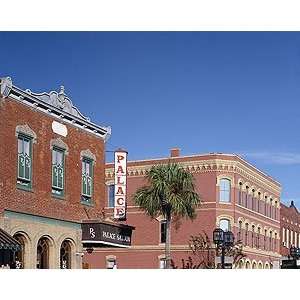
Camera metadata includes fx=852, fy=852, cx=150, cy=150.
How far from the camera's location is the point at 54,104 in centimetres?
1113

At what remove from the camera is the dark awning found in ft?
35.0

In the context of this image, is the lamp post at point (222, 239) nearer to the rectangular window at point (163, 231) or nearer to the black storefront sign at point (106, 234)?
the rectangular window at point (163, 231)

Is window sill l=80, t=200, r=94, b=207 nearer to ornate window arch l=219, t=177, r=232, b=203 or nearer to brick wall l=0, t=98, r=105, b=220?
brick wall l=0, t=98, r=105, b=220

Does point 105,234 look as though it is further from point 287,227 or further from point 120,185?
point 287,227

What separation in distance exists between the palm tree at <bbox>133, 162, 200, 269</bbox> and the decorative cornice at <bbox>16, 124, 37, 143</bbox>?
1.76m

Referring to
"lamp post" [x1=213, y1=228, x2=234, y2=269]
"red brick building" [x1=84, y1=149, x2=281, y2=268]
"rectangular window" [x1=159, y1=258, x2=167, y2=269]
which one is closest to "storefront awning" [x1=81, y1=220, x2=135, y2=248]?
"red brick building" [x1=84, y1=149, x2=281, y2=268]

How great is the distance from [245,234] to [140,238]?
5.04 ft

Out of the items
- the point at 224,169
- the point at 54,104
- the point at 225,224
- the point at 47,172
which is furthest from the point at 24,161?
the point at 225,224

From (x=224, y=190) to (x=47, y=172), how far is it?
2.40 m

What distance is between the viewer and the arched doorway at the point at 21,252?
432 inches

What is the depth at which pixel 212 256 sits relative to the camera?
11641 mm
